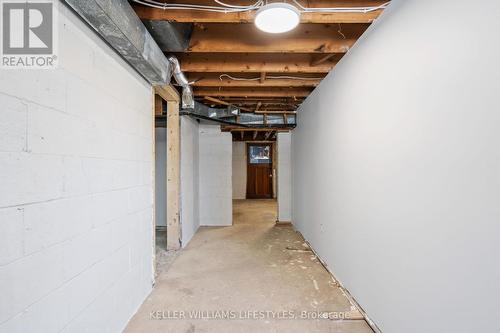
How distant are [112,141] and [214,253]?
7.17 ft

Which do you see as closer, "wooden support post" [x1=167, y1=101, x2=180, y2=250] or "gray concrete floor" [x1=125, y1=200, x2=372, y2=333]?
"gray concrete floor" [x1=125, y1=200, x2=372, y2=333]

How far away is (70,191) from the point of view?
1.23 meters

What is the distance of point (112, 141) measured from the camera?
64.4 inches

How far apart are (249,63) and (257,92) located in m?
0.91

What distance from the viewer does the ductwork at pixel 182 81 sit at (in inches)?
91.3

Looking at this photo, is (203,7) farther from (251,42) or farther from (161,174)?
(161,174)

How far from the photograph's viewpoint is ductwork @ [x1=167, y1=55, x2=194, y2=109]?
232cm

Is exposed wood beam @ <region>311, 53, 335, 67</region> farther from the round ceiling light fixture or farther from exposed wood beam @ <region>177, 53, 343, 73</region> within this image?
the round ceiling light fixture

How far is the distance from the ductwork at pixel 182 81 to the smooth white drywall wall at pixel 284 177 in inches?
88.7

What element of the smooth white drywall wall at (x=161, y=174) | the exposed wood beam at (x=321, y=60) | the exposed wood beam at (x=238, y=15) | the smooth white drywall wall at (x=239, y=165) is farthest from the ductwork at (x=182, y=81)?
the smooth white drywall wall at (x=239, y=165)

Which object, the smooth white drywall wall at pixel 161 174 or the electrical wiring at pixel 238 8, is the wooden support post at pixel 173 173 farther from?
the electrical wiring at pixel 238 8

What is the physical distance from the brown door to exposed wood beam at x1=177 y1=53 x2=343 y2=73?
627 centimetres

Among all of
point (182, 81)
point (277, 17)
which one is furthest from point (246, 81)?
point (277, 17)

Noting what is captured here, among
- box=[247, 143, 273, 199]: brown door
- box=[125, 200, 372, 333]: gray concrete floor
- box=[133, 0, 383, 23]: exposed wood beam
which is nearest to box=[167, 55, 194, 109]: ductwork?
box=[133, 0, 383, 23]: exposed wood beam
